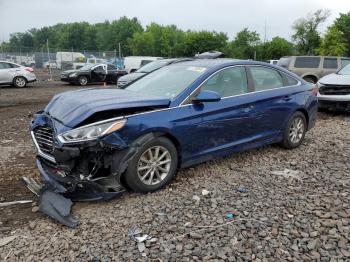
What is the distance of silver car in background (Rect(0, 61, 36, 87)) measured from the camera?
18062 mm

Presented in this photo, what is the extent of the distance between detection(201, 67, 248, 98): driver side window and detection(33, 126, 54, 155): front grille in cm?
205

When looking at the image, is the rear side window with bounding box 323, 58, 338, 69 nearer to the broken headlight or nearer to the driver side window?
the driver side window

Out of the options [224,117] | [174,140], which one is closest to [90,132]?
[174,140]

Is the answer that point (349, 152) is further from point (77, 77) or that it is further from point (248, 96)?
point (77, 77)

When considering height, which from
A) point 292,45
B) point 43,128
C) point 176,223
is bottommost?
point 176,223

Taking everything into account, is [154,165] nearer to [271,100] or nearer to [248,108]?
[248,108]

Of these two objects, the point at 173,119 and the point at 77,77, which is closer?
the point at 173,119

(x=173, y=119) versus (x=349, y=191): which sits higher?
(x=173, y=119)

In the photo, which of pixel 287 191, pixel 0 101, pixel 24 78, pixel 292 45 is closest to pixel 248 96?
pixel 287 191

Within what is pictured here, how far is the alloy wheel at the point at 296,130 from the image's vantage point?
20.6ft

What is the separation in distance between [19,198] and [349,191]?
13.3 feet

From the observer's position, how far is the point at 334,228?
3.65 metres

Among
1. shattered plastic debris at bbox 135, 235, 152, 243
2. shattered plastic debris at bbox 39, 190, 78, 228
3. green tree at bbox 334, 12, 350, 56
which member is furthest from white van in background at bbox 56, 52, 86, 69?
green tree at bbox 334, 12, 350, 56

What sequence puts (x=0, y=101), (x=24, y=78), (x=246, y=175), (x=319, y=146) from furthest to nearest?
(x=24, y=78) < (x=0, y=101) < (x=319, y=146) < (x=246, y=175)
